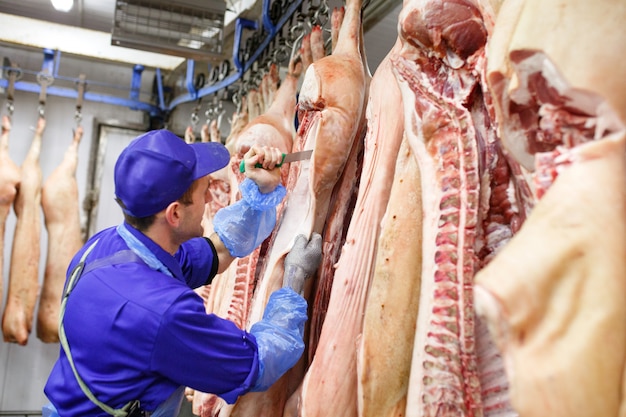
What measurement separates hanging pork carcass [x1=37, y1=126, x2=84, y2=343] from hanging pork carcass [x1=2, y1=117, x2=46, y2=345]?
79 millimetres

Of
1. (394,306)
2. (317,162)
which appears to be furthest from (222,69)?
(394,306)

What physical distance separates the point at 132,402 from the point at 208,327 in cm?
33

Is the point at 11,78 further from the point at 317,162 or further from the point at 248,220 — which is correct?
the point at 317,162

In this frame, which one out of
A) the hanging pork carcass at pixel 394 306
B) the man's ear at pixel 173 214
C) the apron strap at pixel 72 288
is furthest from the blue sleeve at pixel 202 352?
the hanging pork carcass at pixel 394 306

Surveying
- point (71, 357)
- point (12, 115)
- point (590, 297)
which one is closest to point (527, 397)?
point (590, 297)

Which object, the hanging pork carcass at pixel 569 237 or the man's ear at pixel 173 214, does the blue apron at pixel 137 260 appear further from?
the hanging pork carcass at pixel 569 237

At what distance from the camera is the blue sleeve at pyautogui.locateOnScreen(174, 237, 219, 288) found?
96.3 inches

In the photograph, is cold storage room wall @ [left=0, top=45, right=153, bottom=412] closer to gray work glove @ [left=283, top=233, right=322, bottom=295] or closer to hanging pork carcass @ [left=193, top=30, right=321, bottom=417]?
hanging pork carcass @ [left=193, top=30, right=321, bottom=417]

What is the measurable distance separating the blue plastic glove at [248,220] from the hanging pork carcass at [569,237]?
1.39 meters

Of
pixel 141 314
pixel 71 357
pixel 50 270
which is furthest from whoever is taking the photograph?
pixel 50 270

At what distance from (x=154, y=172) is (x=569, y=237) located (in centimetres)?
149

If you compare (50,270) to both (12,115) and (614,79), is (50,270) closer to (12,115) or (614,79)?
(12,115)

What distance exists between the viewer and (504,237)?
1313 millimetres

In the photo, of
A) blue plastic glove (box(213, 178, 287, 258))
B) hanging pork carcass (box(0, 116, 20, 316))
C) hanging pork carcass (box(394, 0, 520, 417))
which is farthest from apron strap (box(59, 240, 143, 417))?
hanging pork carcass (box(0, 116, 20, 316))
